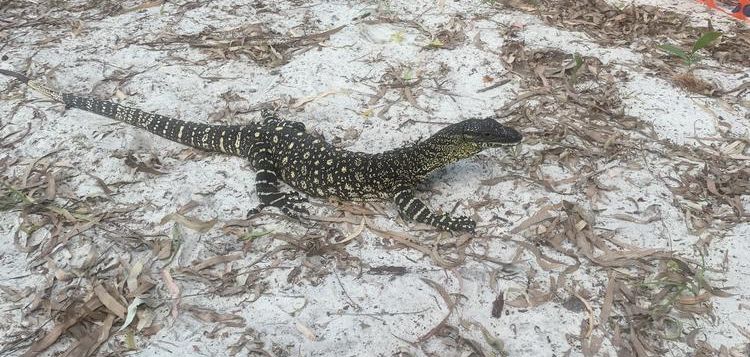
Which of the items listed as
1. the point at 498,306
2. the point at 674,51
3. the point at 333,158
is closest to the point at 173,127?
the point at 333,158

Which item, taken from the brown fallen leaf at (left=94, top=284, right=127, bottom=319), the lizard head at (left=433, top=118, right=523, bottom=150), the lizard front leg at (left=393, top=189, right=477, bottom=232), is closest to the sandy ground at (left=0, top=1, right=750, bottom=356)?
the brown fallen leaf at (left=94, top=284, right=127, bottom=319)

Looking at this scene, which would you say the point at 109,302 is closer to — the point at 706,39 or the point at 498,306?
the point at 498,306

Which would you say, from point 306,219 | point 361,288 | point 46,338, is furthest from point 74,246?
point 361,288

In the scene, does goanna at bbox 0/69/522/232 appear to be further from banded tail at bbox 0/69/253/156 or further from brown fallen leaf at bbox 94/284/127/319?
brown fallen leaf at bbox 94/284/127/319

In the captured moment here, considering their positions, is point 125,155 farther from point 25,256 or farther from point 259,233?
point 259,233

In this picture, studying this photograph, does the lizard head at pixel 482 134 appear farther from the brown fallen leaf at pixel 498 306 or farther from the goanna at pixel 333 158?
the brown fallen leaf at pixel 498 306

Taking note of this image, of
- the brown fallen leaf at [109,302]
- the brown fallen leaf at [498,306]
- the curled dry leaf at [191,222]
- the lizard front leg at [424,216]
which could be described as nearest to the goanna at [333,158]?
the lizard front leg at [424,216]
